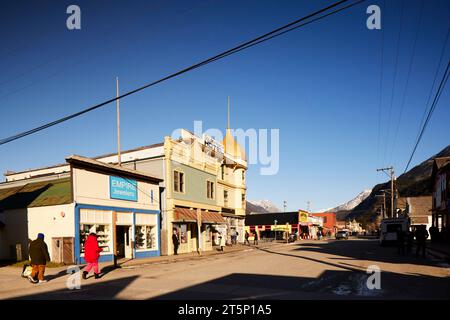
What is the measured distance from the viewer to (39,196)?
888 inches

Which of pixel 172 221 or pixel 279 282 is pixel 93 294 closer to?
pixel 279 282

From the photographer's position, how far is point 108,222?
2286cm

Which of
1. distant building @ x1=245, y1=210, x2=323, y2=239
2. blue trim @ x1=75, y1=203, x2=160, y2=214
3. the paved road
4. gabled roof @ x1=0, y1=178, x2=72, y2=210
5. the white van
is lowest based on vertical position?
distant building @ x1=245, y1=210, x2=323, y2=239

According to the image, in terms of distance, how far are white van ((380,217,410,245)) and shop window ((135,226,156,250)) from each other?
2123 cm

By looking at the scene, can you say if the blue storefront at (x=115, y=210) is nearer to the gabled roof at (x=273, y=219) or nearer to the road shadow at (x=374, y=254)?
the road shadow at (x=374, y=254)

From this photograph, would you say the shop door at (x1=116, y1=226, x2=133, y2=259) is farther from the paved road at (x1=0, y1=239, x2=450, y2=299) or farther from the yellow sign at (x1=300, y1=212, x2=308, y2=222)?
the yellow sign at (x1=300, y1=212, x2=308, y2=222)

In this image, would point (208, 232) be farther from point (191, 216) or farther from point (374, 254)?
point (374, 254)

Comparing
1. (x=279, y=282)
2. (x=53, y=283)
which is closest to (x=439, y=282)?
(x=279, y=282)

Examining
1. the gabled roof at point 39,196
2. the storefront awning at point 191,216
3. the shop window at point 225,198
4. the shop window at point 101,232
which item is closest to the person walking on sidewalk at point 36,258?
the gabled roof at point 39,196

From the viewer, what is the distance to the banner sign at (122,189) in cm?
2361

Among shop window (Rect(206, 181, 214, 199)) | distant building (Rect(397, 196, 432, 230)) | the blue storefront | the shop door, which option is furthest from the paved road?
distant building (Rect(397, 196, 432, 230))

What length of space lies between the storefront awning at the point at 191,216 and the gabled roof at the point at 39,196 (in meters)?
8.69

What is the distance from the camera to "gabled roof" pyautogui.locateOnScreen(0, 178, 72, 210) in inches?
832
